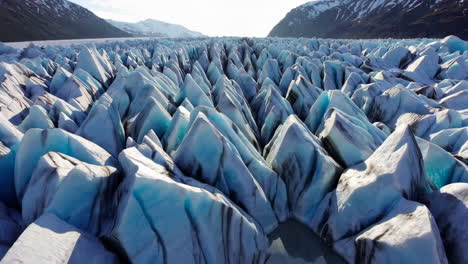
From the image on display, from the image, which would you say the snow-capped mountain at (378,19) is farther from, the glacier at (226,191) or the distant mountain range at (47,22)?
the distant mountain range at (47,22)

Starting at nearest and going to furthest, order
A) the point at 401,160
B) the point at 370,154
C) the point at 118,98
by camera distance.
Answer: the point at 401,160 < the point at 370,154 < the point at 118,98

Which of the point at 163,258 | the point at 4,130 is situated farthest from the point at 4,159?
the point at 163,258

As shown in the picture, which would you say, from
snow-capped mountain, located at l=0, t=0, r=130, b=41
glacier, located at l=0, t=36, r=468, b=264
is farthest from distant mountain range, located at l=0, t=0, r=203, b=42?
glacier, located at l=0, t=36, r=468, b=264

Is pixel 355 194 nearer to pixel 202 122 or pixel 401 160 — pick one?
pixel 401 160

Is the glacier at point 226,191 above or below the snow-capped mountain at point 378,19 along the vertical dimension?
below

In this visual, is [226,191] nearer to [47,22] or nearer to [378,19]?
[378,19]

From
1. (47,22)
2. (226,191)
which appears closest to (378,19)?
(226,191)

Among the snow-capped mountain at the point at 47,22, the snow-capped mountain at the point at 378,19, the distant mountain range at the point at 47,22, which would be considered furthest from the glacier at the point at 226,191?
the snow-capped mountain at the point at 47,22

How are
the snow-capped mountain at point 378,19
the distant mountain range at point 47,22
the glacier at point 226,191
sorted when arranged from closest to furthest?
the glacier at point 226,191
the snow-capped mountain at point 378,19
the distant mountain range at point 47,22
